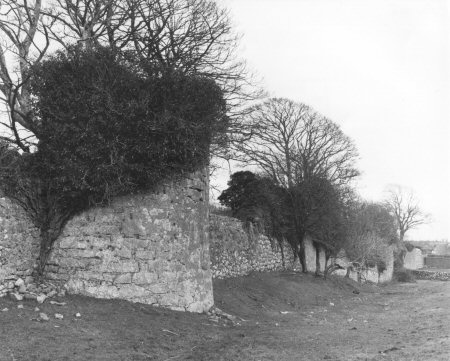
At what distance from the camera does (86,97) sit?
8.55 m

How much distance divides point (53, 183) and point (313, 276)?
18.1m

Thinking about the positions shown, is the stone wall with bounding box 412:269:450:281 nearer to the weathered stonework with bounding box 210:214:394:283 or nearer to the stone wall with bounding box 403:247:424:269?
the stone wall with bounding box 403:247:424:269

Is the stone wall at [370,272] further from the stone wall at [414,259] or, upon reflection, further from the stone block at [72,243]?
the stone block at [72,243]

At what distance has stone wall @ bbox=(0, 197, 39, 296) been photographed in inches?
310

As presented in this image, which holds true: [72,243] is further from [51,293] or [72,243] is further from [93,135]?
[93,135]

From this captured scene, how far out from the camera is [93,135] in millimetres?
8359

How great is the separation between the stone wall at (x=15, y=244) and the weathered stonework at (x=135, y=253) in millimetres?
411

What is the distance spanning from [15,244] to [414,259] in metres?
57.6

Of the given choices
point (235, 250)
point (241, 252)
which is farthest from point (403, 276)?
point (235, 250)

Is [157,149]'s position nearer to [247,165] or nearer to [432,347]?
[432,347]

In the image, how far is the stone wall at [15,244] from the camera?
7.88 m

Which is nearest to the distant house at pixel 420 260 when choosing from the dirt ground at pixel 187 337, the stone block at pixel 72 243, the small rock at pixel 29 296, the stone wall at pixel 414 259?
the stone wall at pixel 414 259

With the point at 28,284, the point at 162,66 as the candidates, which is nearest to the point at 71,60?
the point at 162,66

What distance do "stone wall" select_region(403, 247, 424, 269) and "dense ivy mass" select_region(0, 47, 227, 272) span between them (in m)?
51.3
